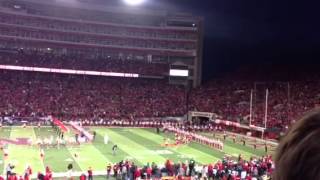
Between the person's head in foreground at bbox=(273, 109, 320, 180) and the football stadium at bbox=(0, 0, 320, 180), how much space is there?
79.2 feet

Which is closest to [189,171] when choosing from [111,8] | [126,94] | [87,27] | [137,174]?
[137,174]

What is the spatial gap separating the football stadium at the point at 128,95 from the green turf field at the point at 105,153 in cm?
8

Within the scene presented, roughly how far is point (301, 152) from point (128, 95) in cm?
6867

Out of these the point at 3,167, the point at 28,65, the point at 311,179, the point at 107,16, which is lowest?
the point at 3,167

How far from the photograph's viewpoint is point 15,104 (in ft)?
196

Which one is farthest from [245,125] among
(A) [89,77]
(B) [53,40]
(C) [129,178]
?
(B) [53,40]

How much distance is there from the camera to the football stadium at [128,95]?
33509mm

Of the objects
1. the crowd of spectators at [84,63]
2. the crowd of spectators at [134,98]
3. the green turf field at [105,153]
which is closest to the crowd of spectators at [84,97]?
the crowd of spectators at [134,98]

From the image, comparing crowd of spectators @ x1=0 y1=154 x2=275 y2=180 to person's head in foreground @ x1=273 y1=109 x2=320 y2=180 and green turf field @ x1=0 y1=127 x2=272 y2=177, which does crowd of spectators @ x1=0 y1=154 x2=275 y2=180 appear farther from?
person's head in foreground @ x1=273 y1=109 x2=320 y2=180

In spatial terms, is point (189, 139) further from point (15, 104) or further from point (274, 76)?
point (274, 76)

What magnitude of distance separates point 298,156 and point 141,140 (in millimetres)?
41173

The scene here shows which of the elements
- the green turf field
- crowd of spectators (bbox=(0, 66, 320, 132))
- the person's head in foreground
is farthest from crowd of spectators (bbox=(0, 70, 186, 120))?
the person's head in foreground

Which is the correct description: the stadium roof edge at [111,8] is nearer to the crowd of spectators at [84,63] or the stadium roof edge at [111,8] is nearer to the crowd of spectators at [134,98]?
the crowd of spectators at [84,63]

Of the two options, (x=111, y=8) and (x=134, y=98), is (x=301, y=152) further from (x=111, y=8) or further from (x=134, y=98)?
(x=111, y=8)
